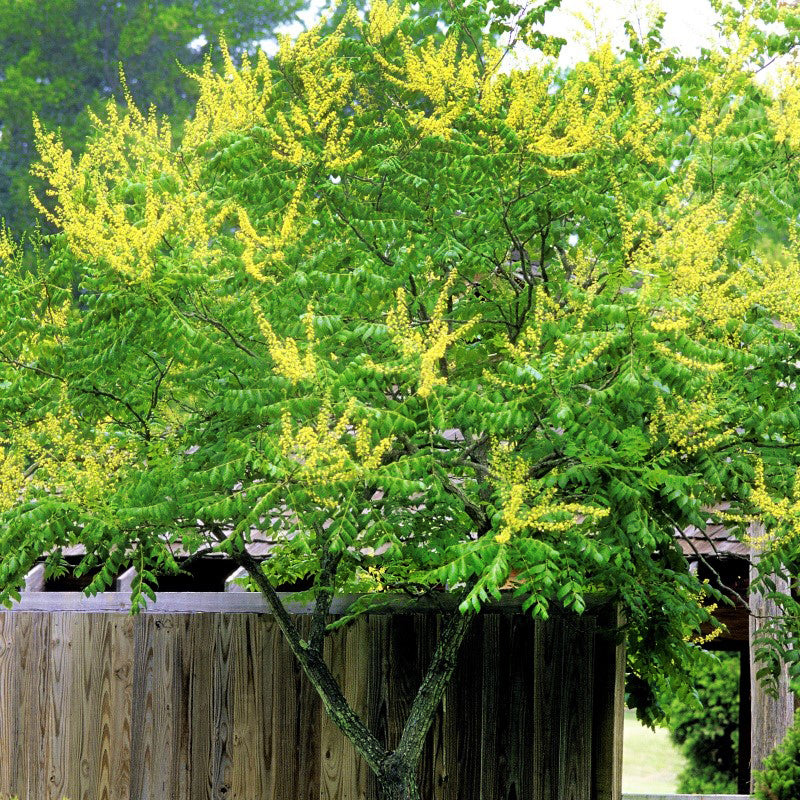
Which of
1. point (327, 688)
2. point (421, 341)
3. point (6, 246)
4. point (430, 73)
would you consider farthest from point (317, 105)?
point (327, 688)

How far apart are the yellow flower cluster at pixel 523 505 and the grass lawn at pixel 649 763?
12995 millimetres

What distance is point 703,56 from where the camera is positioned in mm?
6195

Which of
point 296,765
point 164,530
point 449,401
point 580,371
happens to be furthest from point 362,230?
point 296,765

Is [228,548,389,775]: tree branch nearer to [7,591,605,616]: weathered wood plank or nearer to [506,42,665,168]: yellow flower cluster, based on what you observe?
[7,591,605,616]: weathered wood plank

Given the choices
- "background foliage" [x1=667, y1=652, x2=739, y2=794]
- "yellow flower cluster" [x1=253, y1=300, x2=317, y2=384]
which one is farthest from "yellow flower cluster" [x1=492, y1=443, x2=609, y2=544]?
"background foliage" [x1=667, y1=652, x2=739, y2=794]

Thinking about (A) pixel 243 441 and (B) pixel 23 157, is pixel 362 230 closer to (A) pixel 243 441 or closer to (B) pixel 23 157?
(A) pixel 243 441

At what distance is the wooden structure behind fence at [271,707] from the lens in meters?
6.86

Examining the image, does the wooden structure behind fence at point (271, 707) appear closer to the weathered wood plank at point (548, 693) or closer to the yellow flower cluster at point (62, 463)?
the weathered wood plank at point (548, 693)

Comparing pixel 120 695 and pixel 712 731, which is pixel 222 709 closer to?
→ pixel 120 695

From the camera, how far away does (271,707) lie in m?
6.94

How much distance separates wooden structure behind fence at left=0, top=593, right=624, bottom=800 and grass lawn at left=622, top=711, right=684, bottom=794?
1083cm

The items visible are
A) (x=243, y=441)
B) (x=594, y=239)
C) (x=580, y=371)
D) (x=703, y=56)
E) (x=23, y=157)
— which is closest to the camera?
(x=580, y=371)

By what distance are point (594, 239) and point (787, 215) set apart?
3.18ft

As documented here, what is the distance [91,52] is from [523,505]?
22120mm
